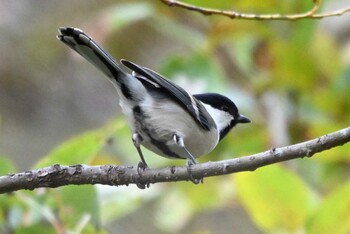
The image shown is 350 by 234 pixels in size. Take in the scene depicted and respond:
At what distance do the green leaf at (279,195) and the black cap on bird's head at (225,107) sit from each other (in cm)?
34

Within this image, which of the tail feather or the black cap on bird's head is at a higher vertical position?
the tail feather

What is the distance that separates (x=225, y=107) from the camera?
184 centimetres

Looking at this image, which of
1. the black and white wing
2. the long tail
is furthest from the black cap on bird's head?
the long tail

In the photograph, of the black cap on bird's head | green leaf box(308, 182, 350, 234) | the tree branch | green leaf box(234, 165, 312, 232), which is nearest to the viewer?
the tree branch

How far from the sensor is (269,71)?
198 cm

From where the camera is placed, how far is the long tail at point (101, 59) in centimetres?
125

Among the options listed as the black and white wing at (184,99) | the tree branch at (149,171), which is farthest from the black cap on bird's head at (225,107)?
the tree branch at (149,171)

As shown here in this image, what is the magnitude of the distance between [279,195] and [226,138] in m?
0.47

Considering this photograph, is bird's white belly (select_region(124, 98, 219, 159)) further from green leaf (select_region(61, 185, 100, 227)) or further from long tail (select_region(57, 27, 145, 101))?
green leaf (select_region(61, 185, 100, 227))

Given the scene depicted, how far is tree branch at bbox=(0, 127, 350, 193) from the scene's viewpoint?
0.99 metres

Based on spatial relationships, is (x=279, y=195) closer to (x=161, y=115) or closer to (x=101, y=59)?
(x=161, y=115)

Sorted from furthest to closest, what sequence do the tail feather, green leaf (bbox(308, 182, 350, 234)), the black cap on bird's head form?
the black cap on bird's head → green leaf (bbox(308, 182, 350, 234)) → the tail feather

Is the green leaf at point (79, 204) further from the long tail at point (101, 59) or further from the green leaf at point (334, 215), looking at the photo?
the green leaf at point (334, 215)

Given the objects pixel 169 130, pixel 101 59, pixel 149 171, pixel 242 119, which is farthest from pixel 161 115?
pixel 242 119
